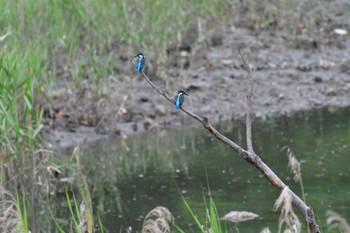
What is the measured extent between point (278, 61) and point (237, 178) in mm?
4570

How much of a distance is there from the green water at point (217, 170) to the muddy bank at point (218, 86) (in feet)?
1.29

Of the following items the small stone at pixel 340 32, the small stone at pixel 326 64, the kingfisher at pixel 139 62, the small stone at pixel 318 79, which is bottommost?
the small stone at pixel 318 79

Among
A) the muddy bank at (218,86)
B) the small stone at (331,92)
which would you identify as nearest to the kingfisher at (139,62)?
the muddy bank at (218,86)

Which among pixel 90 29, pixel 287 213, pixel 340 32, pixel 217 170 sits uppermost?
pixel 90 29

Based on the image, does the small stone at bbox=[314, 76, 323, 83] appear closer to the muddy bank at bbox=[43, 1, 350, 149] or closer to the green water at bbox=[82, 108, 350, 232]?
the muddy bank at bbox=[43, 1, 350, 149]

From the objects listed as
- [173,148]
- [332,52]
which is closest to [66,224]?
[173,148]

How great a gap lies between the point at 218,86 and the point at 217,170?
331 centimetres

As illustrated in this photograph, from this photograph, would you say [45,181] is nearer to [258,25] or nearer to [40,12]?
[40,12]

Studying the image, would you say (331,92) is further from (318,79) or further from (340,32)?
(340,32)

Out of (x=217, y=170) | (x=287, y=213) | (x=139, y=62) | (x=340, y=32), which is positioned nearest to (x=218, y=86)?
(x=340, y=32)

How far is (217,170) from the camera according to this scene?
319 inches

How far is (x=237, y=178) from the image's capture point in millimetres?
7812

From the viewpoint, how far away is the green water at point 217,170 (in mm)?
6887

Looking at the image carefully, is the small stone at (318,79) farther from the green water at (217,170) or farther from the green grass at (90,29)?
the green grass at (90,29)
